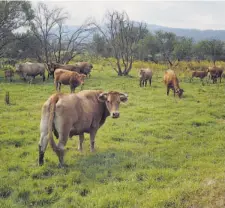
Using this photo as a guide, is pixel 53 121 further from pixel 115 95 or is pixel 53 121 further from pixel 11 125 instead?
pixel 11 125

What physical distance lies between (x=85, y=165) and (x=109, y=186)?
1353 mm

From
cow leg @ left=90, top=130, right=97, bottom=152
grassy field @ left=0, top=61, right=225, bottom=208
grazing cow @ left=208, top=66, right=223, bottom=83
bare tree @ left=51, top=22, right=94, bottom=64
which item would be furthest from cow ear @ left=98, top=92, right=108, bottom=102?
bare tree @ left=51, top=22, right=94, bottom=64

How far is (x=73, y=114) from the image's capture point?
756cm

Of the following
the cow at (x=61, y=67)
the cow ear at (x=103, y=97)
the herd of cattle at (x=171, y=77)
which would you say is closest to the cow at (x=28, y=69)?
the cow at (x=61, y=67)

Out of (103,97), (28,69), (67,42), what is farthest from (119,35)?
(103,97)

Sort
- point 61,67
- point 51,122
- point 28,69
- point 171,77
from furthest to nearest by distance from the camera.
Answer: point 61,67
point 28,69
point 171,77
point 51,122

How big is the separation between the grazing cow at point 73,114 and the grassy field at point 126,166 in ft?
2.20

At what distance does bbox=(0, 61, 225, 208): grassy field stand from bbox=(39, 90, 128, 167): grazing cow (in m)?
0.67

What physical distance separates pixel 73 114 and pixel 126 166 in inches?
71.0

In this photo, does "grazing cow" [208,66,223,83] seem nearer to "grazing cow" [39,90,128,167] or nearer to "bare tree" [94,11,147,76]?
"bare tree" [94,11,147,76]

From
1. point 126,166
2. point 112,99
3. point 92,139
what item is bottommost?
point 126,166

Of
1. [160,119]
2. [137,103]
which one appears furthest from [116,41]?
[160,119]

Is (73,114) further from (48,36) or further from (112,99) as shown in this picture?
(48,36)

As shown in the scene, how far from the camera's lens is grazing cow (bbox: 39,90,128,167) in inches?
286
